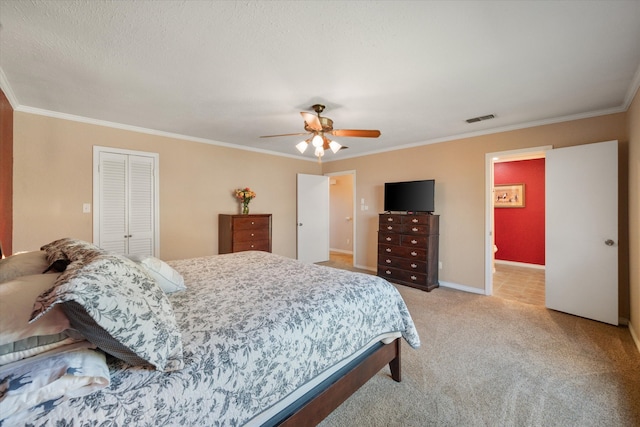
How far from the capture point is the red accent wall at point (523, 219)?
530 centimetres

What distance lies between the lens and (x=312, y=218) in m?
5.86

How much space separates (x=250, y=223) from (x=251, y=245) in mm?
374

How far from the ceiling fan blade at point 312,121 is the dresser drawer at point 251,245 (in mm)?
2406

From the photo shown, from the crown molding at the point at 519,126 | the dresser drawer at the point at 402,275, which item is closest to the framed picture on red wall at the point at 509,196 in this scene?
the crown molding at the point at 519,126

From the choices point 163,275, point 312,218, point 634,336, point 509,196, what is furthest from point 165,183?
point 509,196

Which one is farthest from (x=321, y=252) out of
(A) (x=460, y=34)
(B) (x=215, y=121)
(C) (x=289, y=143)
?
(A) (x=460, y=34)

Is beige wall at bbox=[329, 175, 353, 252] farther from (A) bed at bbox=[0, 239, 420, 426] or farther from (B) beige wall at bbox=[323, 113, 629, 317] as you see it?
(A) bed at bbox=[0, 239, 420, 426]

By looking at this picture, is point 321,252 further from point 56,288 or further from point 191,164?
point 56,288

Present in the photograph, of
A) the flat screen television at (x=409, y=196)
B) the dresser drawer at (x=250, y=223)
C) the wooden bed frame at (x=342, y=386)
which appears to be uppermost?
the flat screen television at (x=409, y=196)

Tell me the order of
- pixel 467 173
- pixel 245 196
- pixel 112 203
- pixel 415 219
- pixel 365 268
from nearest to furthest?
pixel 112 203, pixel 467 173, pixel 415 219, pixel 245 196, pixel 365 268

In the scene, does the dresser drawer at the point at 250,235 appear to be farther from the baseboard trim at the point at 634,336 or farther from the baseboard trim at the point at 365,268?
the baseboard trim at the point at 634,336

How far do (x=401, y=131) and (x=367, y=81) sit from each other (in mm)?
1736

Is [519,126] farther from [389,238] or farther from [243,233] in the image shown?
[243,233]

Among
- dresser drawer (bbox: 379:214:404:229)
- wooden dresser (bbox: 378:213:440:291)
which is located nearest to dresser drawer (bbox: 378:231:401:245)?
wooden dresser (bbox: 378:213:440:291)
